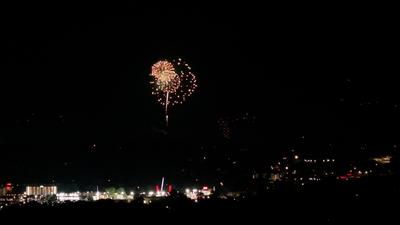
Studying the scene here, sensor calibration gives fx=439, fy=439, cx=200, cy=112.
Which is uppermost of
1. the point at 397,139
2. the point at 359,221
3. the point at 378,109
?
the point at 378,109

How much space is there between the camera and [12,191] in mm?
57719

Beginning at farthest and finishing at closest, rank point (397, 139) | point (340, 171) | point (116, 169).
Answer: point (116, 169) < point (340, 171) < point (397, 139)

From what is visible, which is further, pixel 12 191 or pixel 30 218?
pixel 12 191

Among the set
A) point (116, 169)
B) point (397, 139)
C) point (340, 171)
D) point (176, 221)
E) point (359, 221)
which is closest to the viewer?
point (359, 221)

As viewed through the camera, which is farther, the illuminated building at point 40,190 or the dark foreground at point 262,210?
the illuminated building at point 40,190

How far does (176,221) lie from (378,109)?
27.1m

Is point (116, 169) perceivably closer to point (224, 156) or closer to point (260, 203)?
point (224, 156)

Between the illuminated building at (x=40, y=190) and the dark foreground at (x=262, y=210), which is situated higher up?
the illuminated building at (x=40, y=190)

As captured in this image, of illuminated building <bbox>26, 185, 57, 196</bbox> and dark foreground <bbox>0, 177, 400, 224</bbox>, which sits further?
illuminated building <bbox>26, 185, 57, 196</bbox>

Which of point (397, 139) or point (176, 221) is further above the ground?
point (397, 139)

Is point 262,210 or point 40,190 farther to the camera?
point 40,190

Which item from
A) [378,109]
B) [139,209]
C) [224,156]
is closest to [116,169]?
[224,156]

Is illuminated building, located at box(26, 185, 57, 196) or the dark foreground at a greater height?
illuminated building, located at box(26, 185, 57, 196)

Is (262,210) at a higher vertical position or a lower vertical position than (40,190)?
lower
